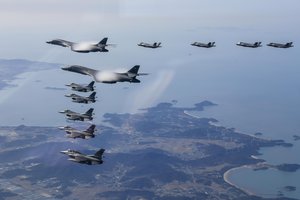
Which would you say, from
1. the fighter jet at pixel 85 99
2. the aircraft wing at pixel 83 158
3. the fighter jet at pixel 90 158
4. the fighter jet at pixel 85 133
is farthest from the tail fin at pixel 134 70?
the aircraft wing at pixel 83 158

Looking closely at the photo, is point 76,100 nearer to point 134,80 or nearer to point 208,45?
point 134,80

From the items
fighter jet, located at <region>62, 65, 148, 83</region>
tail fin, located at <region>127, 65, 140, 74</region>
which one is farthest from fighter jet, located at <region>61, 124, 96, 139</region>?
tail fin, located at <region>127, 65, 140, 74</region>

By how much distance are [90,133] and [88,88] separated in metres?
12.5

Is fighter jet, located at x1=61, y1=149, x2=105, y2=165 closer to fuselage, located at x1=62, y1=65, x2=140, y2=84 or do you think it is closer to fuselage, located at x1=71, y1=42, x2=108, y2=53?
fuselage, located at x1=62, y1=65, x2=140, y2=84

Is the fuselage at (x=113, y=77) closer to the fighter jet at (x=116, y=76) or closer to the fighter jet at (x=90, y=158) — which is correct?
the fighter jet at (x=116, y=76)

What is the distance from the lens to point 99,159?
6241cm

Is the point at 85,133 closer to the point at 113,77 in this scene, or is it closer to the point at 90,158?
the point at 90,158

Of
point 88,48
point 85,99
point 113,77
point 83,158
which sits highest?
point 88,48

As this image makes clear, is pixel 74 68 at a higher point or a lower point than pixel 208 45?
lower

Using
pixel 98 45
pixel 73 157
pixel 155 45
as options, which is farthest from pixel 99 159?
pixel 155 45

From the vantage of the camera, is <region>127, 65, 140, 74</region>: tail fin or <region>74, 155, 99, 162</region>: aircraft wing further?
<region>127, 65, 140, 74</region>: tail fin

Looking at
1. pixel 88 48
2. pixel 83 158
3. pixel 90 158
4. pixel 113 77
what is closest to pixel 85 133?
pixel 83 158

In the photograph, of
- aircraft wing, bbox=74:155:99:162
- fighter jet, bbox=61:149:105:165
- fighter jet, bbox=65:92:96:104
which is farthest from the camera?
fighter jet, bbox=65:92:96:104

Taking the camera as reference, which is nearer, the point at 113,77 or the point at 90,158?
the point at 90,158
